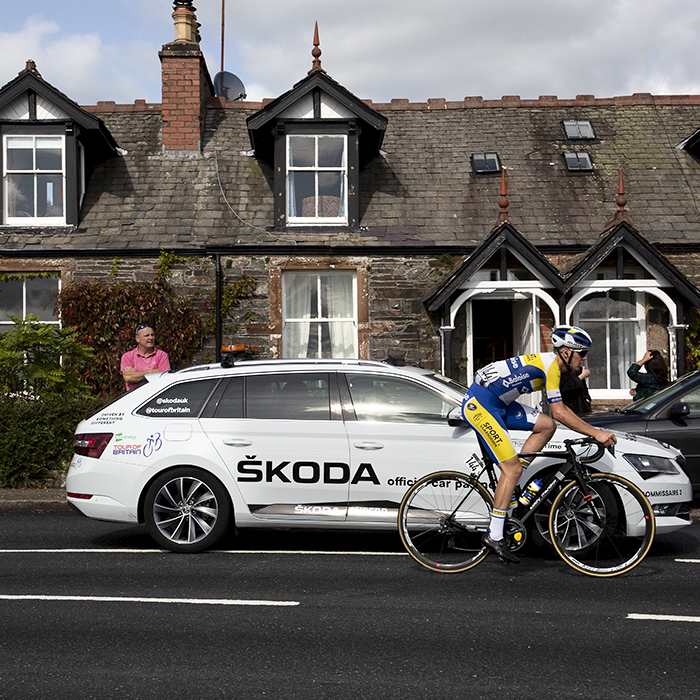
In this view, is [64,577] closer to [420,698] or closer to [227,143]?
[420,698]

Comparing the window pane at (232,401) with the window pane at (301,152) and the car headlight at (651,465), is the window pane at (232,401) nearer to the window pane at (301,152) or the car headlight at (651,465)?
the car headlight at (651,465)

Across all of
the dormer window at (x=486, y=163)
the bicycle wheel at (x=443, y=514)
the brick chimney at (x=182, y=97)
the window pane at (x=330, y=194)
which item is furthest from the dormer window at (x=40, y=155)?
the bicycle wheel at (x=443, y=514)

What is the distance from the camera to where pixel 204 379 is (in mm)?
7102

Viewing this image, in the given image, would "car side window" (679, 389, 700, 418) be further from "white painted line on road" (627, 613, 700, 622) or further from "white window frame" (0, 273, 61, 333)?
"white window frame" (0, 273, 61, 333)

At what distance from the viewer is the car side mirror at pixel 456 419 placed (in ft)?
21.1

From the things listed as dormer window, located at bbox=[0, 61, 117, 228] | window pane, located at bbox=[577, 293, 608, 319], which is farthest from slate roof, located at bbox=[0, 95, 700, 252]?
window pane, located at bbox=[577, 293, 608, 319]

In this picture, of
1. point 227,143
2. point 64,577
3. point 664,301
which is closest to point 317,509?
point 64,577

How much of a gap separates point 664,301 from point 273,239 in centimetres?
705

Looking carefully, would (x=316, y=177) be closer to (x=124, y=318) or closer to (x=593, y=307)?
(x=124, y=318)

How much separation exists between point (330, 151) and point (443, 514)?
10.2 m

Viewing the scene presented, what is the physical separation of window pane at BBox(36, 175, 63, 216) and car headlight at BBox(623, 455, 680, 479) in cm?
1198

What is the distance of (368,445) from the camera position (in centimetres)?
661

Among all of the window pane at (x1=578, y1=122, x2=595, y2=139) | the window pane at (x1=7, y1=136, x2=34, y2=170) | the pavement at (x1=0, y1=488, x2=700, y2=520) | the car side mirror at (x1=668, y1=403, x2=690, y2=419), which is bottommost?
the pavement at (x1=0, y1=488, x2=700, y2=520)

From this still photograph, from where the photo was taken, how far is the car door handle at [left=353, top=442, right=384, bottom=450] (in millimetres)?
6598
